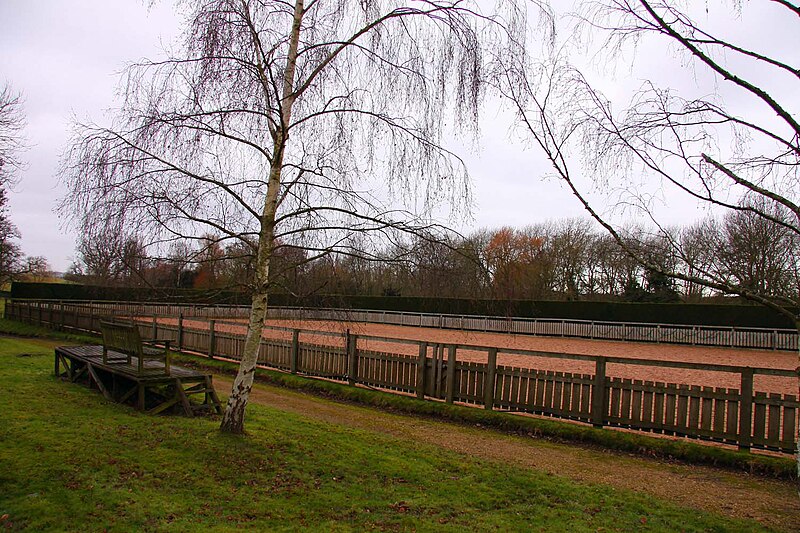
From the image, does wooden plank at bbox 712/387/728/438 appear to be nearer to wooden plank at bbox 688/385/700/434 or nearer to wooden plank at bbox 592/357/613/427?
wooden plank at bbox 688/385/700/434

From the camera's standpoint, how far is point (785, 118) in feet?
11.8

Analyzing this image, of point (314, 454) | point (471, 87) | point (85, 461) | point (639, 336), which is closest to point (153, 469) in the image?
point (85, 461)

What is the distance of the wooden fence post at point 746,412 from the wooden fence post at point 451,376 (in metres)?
4.78

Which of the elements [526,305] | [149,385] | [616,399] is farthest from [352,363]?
[526,305]

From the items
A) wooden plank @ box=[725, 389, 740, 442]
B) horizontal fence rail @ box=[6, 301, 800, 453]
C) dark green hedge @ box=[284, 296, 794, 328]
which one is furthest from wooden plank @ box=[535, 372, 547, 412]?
dark green hedge @ box=[284, 296, 794, 328]

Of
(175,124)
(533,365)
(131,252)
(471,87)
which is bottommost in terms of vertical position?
(533,365)

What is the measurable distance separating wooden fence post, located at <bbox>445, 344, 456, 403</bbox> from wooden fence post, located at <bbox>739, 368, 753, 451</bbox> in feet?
15.7

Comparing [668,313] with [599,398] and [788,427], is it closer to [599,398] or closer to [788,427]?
[599,398]

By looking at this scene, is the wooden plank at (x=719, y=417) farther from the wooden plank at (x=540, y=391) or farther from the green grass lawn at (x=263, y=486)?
the green grass lawn at (x=263, y=486)

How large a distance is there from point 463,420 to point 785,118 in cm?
735

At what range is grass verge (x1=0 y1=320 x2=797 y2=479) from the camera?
7.11 meters

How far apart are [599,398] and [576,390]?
1.35ft

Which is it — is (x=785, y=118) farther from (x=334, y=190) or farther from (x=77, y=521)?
(x=77, y=521)

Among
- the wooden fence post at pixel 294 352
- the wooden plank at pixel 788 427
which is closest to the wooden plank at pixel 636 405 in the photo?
the wooden plank at pixel 788 427
